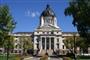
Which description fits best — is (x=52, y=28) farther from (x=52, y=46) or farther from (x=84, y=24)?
(x=84, y=24)

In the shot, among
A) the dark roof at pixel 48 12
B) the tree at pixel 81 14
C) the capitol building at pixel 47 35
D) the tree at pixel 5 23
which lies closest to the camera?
the tree at pixel 81 14

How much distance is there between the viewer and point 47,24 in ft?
591

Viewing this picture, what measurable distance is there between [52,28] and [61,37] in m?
6.67

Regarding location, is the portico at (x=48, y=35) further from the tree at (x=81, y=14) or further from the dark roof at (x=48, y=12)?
the tree at (x=81, y=14)

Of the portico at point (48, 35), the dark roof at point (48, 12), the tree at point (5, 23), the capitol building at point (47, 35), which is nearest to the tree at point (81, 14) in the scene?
the tree at point (5, 23)

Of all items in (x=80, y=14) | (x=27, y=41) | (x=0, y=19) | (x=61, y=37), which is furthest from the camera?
(x=61, y=37)

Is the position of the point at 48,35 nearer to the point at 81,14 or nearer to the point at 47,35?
the point at 47,35

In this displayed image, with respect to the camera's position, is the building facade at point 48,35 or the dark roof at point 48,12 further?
the dark roof at point 48,12

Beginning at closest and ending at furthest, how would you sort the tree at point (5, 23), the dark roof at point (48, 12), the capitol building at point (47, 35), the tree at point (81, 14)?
the tree at point (81, 14) < the tree at point (5, 23) < the capitol building at point (47, 35) < the dark roof at point (48, 12)

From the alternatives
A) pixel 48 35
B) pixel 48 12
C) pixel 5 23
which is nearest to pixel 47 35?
pixel 48 35

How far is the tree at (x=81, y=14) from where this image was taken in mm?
54750

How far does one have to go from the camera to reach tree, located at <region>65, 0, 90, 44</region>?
180 feet

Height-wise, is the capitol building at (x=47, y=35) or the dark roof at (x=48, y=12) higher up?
the dark roof at (x=48, y=12)

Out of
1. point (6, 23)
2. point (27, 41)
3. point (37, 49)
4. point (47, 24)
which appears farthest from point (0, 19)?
point (47, 24)
